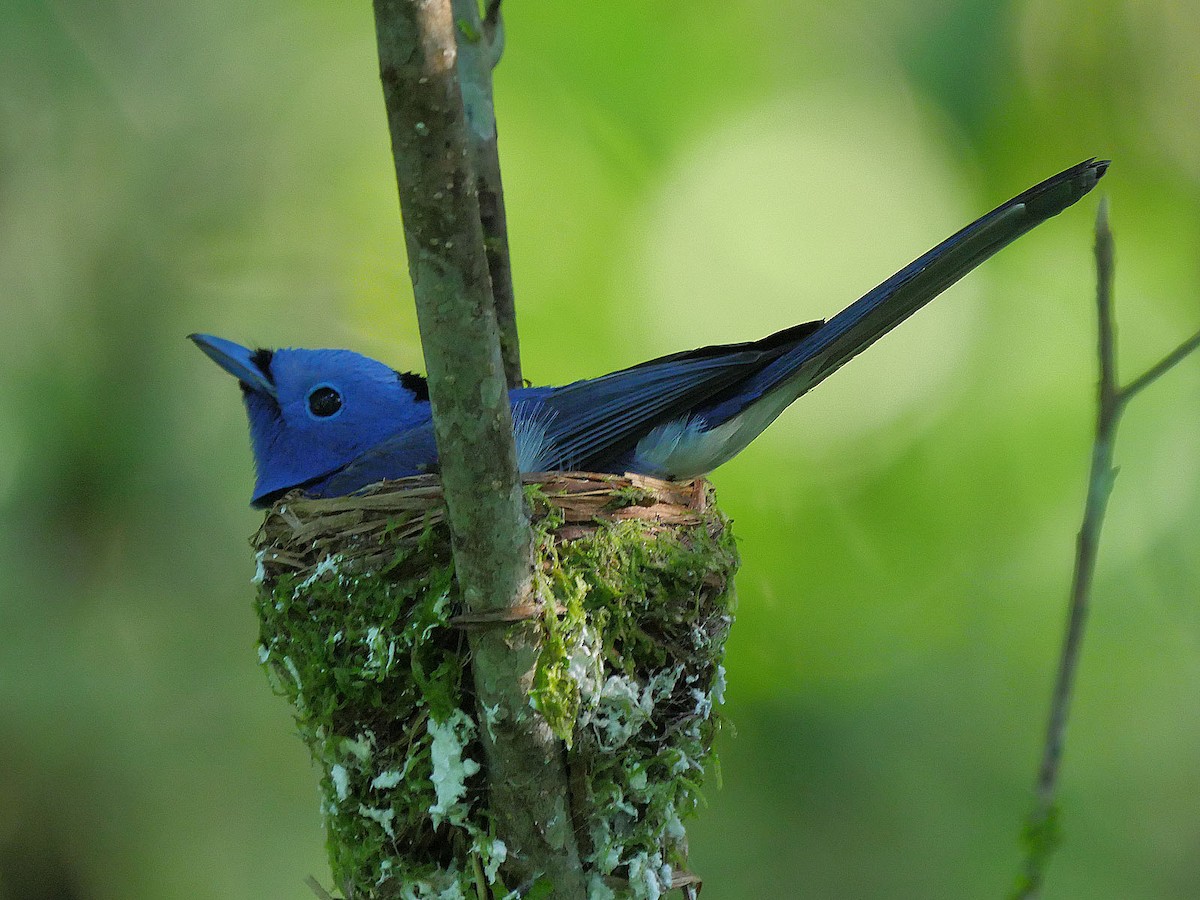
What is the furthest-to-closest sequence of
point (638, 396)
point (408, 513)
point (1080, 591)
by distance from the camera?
point (638, 396)
point (408, 513)
point (1080, 591)

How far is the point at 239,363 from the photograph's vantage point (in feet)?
14.1

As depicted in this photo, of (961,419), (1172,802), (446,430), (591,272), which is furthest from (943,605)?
(446,430)

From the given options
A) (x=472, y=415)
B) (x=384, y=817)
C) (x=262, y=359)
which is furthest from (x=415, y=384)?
(x=472, y=415)

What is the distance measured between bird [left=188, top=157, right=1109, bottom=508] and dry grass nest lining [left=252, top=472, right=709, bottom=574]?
33cm

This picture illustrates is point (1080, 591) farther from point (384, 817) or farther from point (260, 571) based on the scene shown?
point (260, 571)

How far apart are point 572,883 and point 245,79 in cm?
515

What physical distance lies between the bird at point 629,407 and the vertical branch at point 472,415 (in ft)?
3.35

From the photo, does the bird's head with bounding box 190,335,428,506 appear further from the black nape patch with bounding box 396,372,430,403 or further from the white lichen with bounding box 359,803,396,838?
the white lichen with bounding box 359,803,396,838

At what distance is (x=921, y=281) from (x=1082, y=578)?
138cm

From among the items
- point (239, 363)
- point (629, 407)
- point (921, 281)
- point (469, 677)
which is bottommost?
point (469, 677)

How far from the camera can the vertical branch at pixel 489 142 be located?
3.67 m

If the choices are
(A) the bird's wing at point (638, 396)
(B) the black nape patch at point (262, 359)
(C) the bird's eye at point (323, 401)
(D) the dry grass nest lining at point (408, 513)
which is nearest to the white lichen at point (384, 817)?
(D) the dry grass nest lining at point (408, 513)

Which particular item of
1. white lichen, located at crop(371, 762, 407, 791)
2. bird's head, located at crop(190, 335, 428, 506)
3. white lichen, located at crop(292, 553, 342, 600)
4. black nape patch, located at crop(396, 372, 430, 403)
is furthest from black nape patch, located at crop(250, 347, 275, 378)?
white lichen, located at crop(371, 762, 407, 791)

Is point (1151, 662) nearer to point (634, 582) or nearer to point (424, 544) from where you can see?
point (634, 582)
